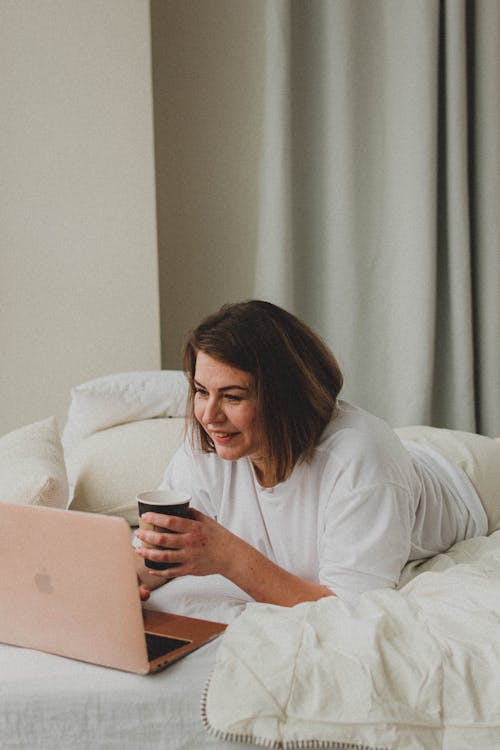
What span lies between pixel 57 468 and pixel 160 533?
1.68 ft

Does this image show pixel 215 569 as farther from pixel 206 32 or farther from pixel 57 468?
pixel 206 32

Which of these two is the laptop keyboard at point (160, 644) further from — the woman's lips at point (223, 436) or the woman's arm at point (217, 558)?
the woman's lips at point (223, 436)

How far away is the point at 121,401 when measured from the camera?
2.06 metres

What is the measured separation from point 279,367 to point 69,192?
1.36 metres

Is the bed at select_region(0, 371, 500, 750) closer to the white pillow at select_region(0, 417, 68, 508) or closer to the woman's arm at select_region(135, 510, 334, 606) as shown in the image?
the woman's arm at select_region(135, 510, 334, 606)

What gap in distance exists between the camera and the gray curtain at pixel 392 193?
2.63 meters

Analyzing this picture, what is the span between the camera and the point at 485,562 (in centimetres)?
145

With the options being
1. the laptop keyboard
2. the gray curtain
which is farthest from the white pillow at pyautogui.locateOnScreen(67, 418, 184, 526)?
the gray curtain

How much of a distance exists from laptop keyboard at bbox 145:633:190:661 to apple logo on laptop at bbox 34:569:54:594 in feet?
0.48

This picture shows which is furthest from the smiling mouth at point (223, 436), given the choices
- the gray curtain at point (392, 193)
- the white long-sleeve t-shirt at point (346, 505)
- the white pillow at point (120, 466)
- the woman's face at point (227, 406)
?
the gray curtain at point (392, 193)

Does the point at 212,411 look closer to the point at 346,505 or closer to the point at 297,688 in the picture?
the point at 346,505

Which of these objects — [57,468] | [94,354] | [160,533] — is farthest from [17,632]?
[94,354]

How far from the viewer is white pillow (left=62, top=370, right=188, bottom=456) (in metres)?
2.06

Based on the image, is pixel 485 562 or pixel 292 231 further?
pixel 292 231
